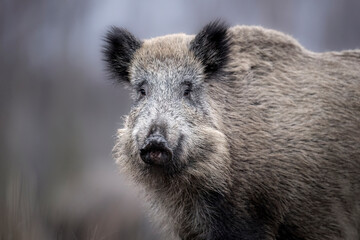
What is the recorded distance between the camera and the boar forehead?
18.4ft

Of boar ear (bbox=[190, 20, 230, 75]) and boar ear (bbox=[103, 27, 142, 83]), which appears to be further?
boar ear (bbox=[103, 27, 142, 83])

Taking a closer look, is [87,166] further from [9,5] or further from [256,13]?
[256,13]

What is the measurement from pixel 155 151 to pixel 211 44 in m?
1.32

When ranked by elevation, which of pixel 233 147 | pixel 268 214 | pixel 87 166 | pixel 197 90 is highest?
pixel 197 90

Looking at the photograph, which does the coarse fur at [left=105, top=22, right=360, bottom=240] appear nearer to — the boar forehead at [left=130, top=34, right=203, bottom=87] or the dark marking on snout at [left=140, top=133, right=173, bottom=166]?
the boar forehead at [left=130, top=34, right=203, bottom=87]

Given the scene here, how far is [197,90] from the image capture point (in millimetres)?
5684

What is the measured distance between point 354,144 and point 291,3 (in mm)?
12323

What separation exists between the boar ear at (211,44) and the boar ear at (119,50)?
617 mm

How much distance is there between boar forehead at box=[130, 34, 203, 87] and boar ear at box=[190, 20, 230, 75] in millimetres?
73

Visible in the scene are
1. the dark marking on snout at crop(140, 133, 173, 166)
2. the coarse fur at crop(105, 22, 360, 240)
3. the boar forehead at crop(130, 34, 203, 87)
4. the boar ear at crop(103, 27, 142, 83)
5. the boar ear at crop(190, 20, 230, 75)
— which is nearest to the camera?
the dark marking on snout at crop(140, 133, 173, 166)

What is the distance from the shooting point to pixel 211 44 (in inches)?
226

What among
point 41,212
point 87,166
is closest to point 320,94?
point 41,212

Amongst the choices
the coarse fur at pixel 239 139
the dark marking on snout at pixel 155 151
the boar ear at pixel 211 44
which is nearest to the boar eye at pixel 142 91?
the coarse fur at pixel 239 139

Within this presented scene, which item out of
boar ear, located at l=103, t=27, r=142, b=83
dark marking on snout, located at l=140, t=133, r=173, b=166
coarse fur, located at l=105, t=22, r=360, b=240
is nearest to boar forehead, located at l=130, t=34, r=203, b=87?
coarse fur, located at l=105, t=22, r=360, b=240
